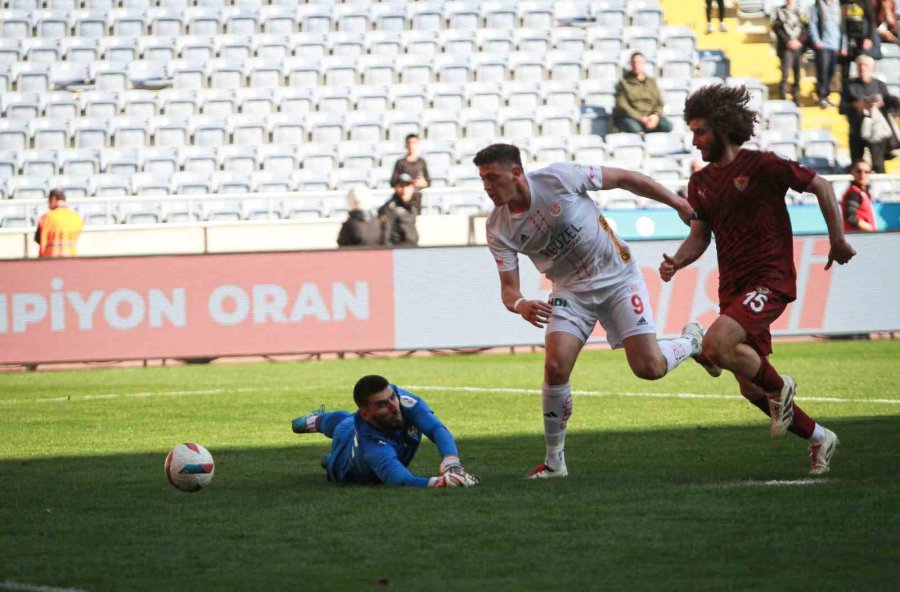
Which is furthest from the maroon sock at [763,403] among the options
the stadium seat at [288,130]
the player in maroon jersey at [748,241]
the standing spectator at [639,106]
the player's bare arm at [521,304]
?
the stadium seat at [288,130]

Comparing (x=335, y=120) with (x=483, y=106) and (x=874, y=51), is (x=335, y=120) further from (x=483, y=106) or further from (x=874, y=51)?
(x=874, y=51)

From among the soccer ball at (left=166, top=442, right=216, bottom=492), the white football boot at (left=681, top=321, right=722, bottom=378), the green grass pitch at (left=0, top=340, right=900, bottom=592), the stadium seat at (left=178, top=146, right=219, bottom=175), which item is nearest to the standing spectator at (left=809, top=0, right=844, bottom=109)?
the stadium seat at (left=178, top=146, right=219, bottom=175)

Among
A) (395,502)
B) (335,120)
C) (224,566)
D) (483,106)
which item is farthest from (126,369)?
(224,566)

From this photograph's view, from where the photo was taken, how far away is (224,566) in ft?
18.8

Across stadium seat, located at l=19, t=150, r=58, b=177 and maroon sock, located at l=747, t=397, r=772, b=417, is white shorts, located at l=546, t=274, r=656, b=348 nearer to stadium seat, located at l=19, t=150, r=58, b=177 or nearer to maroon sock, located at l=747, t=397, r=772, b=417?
maroon sock, located at l=747, t=397, r=772, b=417

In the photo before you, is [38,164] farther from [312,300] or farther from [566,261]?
[566,261]

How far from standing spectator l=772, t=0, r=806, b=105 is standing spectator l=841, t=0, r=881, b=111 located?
0.68 m

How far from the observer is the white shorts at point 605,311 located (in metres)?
8.18

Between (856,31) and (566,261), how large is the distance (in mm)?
17615

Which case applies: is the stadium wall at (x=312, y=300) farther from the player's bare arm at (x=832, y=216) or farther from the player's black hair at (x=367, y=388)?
the player's bare arm at (x=832, y=216)

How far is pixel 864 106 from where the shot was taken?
850 inches

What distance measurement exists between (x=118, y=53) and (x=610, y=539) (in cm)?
2206

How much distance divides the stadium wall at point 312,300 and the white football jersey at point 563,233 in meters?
9.48

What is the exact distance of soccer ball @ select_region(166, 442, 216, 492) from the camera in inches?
313
